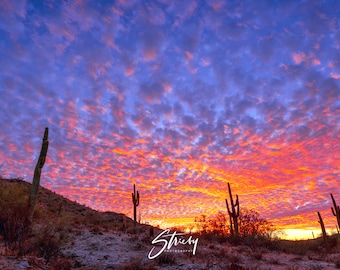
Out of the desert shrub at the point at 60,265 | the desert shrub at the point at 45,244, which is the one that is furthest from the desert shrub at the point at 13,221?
the desert shrub at the point at 60,265

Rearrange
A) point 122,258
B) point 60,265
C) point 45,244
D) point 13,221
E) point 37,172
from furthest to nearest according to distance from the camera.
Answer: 1. point 37,172
2. point 13,221
3. point 45,244
4. point 122,258
5. point 60,265

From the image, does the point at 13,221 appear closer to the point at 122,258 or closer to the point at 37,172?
the point at 37,172

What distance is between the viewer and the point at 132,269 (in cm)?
899

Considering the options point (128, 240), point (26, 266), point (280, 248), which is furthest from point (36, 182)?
point (280, 248)

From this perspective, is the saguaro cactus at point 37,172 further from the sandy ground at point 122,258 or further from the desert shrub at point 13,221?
the sandy ground at point 122,258

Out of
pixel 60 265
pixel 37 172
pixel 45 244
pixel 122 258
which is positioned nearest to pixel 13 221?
pixel 45 244

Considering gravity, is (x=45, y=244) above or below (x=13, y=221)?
below

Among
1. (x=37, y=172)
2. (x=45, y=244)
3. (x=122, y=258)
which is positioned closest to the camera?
(x=122, y=258)

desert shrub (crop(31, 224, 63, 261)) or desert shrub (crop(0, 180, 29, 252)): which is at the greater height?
desert shrub (crop(0, 180, 29, 252))

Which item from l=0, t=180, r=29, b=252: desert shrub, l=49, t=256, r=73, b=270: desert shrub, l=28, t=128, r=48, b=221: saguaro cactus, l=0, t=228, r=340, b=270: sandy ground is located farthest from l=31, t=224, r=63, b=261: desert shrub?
l=28, t=128, r=48, b=221: saguaro cactus

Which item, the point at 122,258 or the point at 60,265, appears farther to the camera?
the point at 122,258

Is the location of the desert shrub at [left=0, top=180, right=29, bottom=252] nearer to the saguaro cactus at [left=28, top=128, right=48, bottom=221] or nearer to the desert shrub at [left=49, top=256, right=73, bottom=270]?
the saguaro cactus at [left=28, top=128, right=48, bottom=221]

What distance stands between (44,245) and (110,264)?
3.09 m

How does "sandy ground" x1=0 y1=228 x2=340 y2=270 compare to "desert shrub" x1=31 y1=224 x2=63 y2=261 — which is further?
"desert shrub" x1=31 y1=224 x2=63 y2=261
